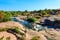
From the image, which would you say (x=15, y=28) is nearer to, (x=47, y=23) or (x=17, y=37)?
(x=17, y=37)

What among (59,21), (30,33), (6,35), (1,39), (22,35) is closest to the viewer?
(1,39)

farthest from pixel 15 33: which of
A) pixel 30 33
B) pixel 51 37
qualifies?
pixel 51 37

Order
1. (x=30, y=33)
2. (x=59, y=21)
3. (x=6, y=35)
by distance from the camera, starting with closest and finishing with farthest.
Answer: (x=6, y=35)
(x=30, y=33)
(x=59, y=21)

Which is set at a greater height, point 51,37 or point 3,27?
point 3,27

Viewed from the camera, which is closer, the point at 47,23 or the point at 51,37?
the point at 51,37

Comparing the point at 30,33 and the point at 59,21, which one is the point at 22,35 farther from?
the point at 59,21

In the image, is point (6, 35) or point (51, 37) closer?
point (6, 35)

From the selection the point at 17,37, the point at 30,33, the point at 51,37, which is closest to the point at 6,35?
the point at 17,37

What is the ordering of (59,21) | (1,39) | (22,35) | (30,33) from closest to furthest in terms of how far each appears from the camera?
(1,39) < (22,35) < (30,33) < (59,21)
